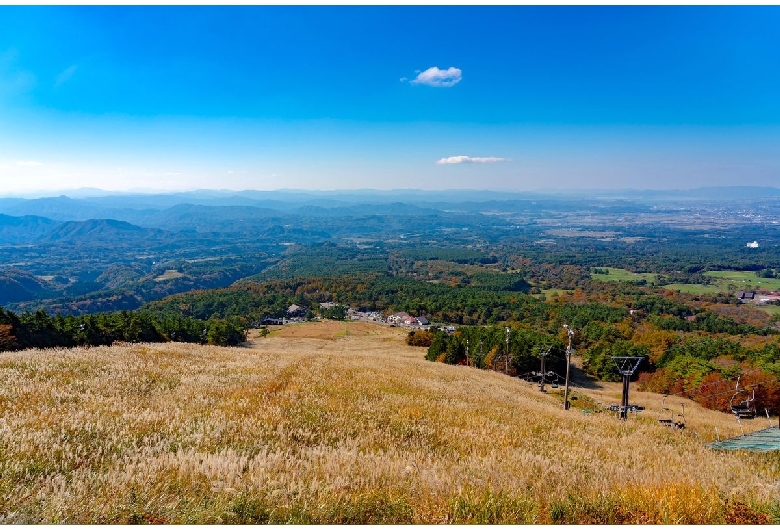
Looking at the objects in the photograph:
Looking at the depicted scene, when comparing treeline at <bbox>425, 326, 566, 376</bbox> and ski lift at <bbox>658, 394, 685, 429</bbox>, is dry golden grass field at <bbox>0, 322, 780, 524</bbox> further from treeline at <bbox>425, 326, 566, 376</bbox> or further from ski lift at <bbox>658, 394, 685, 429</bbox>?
treeline at <bbox>425, 326, 566, 376</bbox>

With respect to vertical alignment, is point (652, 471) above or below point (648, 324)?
above

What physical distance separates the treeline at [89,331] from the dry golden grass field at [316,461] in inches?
1433

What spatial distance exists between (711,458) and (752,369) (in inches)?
2479

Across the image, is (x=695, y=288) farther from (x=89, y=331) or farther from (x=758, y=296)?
(x=89, y=331)

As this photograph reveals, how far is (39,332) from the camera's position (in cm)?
4994

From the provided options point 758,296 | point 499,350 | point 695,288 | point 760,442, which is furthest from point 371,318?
point 758,296

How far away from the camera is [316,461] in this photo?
7082 millimetres

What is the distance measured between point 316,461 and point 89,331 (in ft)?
197

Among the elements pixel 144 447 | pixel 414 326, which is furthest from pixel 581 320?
pixel 144 447

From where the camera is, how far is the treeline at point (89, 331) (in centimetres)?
4597

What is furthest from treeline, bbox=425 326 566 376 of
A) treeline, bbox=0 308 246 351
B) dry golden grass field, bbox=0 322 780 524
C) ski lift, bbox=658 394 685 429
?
dry golden grass field, bbox=0 322 780 524

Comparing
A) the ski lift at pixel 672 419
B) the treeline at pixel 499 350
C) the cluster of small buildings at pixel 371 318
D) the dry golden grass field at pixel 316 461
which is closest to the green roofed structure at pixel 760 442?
the dry golden grass field at pixel 316 461

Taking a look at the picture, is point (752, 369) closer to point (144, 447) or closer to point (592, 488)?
point (592, 488)

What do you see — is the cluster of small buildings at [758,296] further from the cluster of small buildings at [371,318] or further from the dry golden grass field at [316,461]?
the dry golden grass field at [316,461]
